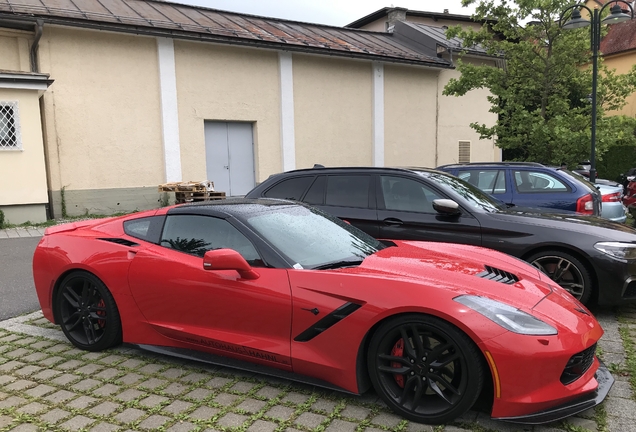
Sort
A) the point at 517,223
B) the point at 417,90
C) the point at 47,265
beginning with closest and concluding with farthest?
the point at 47,265
the point at 517,223
the point at 417,90

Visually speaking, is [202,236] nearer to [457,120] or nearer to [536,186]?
[536,186]

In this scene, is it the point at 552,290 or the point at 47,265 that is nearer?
the point at 552,290

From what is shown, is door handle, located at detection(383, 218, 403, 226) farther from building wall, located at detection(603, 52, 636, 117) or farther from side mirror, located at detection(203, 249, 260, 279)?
building wall, located at detection(603, 52, 636, 117)

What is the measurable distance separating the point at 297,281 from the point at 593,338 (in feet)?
5.86

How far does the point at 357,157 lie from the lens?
19.1m

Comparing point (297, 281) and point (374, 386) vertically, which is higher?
point (297, 281)

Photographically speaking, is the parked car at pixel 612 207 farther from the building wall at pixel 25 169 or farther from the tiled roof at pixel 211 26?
the building wall at pixel 25 169

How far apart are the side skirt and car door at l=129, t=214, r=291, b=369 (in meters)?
0.06

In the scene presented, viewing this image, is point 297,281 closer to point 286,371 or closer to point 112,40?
point 286,371

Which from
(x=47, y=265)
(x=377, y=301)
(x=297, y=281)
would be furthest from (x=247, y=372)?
(x=47, y=265)

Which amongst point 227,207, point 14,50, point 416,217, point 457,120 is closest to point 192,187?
point 14,50

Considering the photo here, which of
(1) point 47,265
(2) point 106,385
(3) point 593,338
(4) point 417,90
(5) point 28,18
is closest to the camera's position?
(3) point 593,338

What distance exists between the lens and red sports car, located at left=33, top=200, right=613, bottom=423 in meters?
2.68

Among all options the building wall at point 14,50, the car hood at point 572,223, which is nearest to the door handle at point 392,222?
the car hood at point 572,223
